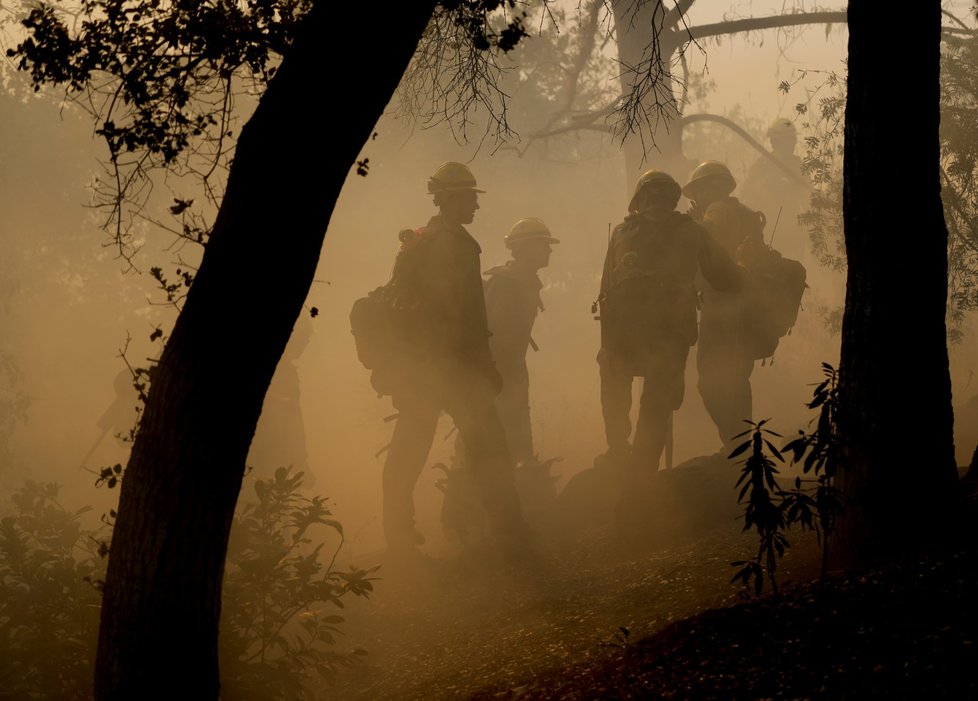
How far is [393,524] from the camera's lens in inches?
325

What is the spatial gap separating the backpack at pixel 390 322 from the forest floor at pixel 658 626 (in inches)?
72.4

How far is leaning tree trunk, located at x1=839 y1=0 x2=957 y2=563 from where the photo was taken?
4.24 m

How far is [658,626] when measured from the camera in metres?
4.75

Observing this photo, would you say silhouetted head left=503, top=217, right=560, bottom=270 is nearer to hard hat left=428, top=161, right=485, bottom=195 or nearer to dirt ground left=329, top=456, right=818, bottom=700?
hard hat left=428, top=161, right=485, bottom=195

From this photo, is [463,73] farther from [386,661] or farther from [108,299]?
[108,299]

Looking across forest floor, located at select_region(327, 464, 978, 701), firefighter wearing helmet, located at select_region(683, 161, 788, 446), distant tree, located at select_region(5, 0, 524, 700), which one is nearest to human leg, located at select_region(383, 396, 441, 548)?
forest floor, located at select_region(327, 464, 978, 701)

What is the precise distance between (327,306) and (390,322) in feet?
56.8

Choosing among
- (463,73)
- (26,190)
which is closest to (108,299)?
(26,190)

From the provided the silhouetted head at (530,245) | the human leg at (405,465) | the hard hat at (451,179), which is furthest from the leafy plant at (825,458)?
the silhouetted head at (530,245)

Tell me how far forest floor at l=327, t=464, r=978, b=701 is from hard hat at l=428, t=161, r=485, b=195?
3354 millimetres

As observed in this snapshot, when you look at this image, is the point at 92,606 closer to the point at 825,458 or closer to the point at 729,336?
the point at 825,458

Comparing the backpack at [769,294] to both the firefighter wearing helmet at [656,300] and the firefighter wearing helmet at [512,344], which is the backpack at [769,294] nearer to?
the firefighter wearing helmet at [656,300]

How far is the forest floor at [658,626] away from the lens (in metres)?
3.20

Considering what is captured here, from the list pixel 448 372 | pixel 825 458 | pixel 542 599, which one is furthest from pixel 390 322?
pixel 825 458
